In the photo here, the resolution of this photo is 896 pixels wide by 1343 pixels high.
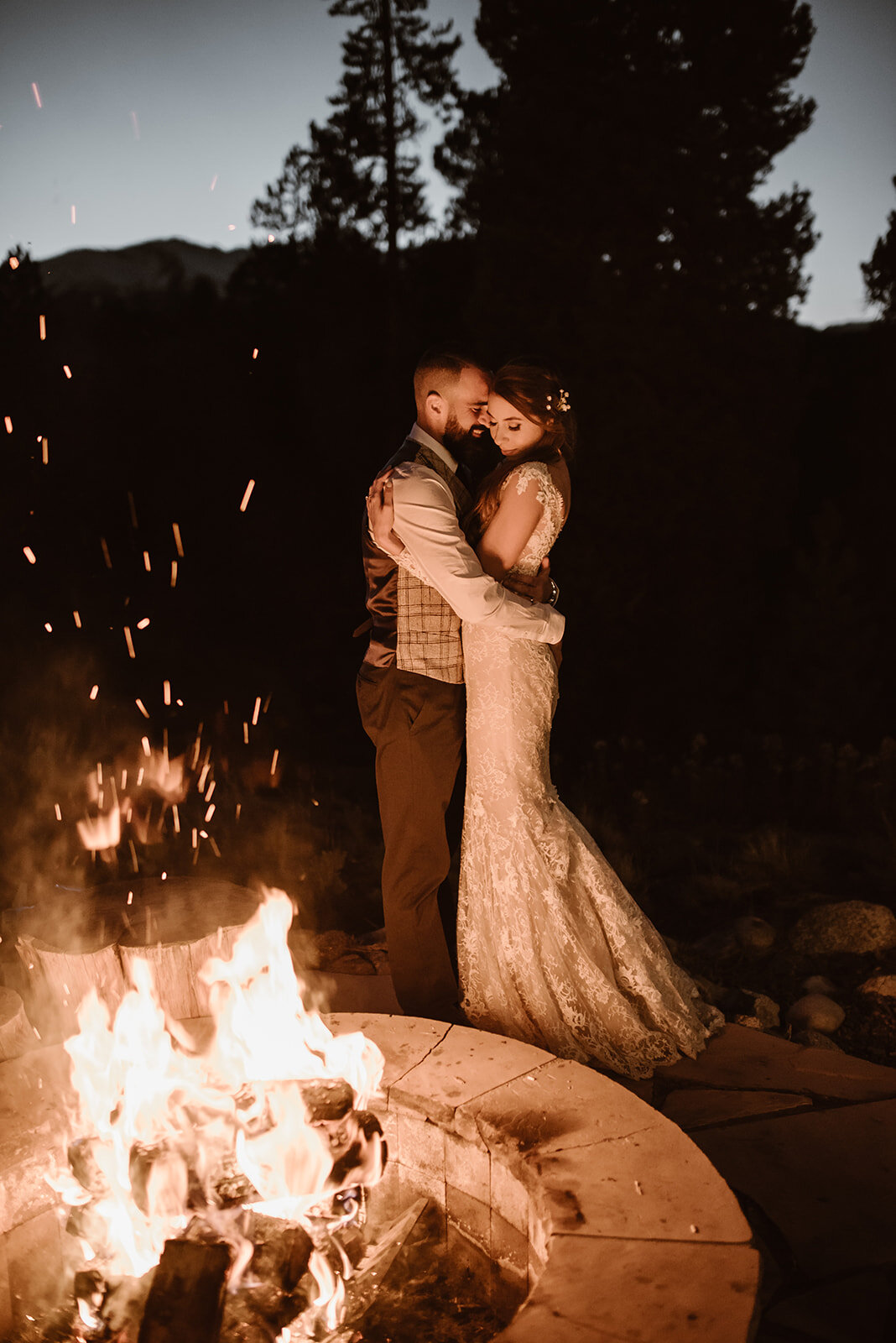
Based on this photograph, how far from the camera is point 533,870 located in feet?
11.2

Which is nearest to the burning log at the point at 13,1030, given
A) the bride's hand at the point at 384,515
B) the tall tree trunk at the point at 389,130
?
the bride's hand at the point at 384,515

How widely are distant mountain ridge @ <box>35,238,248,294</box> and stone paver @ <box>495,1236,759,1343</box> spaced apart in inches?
722

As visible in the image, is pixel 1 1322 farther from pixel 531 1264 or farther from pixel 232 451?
pixel 232 451

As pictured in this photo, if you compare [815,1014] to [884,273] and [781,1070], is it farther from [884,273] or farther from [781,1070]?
[884,273]

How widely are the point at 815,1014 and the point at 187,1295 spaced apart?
8.56 ft

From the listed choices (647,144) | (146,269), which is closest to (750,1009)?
(647,144)

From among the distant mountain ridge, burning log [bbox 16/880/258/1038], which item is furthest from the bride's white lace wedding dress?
the distant mountain ridge

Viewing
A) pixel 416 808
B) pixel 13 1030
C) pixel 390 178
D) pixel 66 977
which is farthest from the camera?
pixel 390 178

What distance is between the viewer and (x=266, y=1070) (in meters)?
2.72

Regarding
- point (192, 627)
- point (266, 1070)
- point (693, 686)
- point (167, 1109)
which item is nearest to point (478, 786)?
point (266, 1070)

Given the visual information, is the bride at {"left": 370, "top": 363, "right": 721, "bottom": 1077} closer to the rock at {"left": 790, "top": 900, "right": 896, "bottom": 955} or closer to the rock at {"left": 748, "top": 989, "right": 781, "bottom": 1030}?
the rock at {"left": 748, "top": 989, "right": 781, "bottom": 1030}

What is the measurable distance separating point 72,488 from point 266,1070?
12.2 meters

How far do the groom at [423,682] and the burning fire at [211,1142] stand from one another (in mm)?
890

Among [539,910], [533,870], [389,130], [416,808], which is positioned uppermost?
[389,130]
